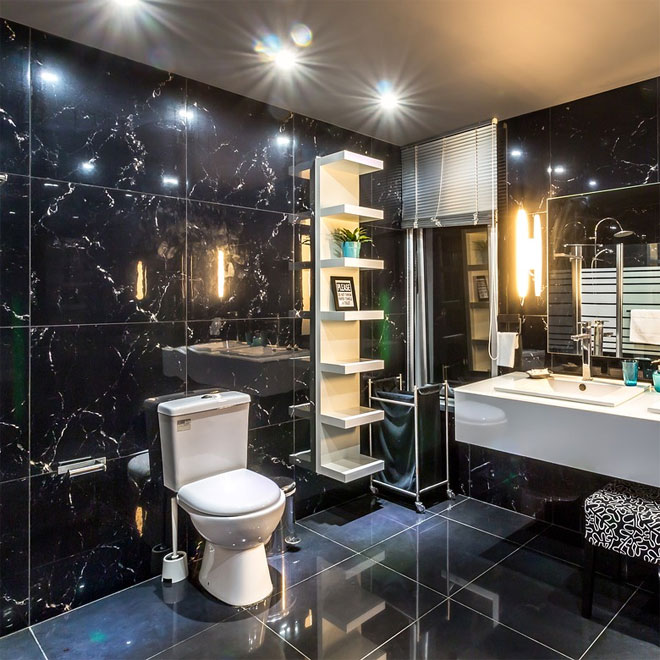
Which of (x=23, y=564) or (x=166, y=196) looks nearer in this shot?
(x=23, y=564)

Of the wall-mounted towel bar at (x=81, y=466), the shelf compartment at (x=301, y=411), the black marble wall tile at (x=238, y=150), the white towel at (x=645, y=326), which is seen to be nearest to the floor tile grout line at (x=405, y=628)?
the shelf compartment at (x=301, y=411)

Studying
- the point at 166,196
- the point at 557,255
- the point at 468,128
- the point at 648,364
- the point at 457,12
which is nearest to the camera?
the point at 457,12

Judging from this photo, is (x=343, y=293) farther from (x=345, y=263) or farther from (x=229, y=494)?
(x=229, y=494)

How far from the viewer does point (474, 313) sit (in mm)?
3436

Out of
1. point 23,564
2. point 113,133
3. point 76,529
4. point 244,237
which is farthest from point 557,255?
point 23,564

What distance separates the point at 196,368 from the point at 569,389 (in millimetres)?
2053

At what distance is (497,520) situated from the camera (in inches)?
119

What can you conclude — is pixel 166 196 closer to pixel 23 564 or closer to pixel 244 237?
pixel 244 237

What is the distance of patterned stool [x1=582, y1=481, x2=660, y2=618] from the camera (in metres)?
1.97

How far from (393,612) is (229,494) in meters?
0.90

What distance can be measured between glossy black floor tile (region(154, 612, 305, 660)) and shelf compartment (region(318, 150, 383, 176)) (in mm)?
2342

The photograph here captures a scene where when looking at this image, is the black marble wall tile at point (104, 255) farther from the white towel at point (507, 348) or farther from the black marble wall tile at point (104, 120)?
the white towel at point (507, 348)

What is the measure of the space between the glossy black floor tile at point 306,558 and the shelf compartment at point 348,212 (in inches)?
74.0

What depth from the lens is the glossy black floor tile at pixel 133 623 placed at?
6.35 feet
